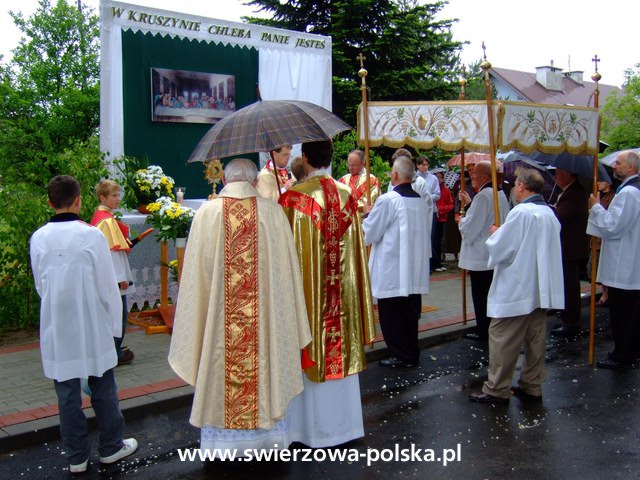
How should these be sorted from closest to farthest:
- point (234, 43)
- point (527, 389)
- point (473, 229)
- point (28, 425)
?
point (28, 425) → point (527, 389) → point (473, 229) → point (234, 43)

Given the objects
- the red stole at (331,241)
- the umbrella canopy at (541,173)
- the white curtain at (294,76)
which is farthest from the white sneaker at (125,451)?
the white curtain at (294,76)

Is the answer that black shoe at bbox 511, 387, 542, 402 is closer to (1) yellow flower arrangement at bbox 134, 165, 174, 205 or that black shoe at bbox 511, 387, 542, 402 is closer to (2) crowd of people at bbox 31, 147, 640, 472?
(2) crowd of people at bbox 31, 147, 640, 472

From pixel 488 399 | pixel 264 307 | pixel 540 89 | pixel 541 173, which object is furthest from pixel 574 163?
pixel 540 89

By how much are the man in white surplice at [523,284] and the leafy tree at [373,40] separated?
526 inches

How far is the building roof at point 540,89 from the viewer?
46.0 meters

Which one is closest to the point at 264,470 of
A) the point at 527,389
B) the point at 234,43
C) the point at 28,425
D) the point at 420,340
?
the point at 28,425

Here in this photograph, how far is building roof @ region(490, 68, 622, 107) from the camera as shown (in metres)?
46.0

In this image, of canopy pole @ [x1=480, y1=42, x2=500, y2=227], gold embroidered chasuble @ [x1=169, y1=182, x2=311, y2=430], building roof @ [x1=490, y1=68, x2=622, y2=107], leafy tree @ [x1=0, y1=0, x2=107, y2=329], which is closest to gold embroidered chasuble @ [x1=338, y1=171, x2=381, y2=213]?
canopy pole @ [x1=480, y1=42, x2=500, y2=227]

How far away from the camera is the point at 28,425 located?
504 centimetres

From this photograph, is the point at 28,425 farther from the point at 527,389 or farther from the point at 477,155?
the point at 477,155

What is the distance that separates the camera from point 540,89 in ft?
156

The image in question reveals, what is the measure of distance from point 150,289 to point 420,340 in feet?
11.5

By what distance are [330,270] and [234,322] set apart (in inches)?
35.2

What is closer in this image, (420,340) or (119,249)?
(119,249)
